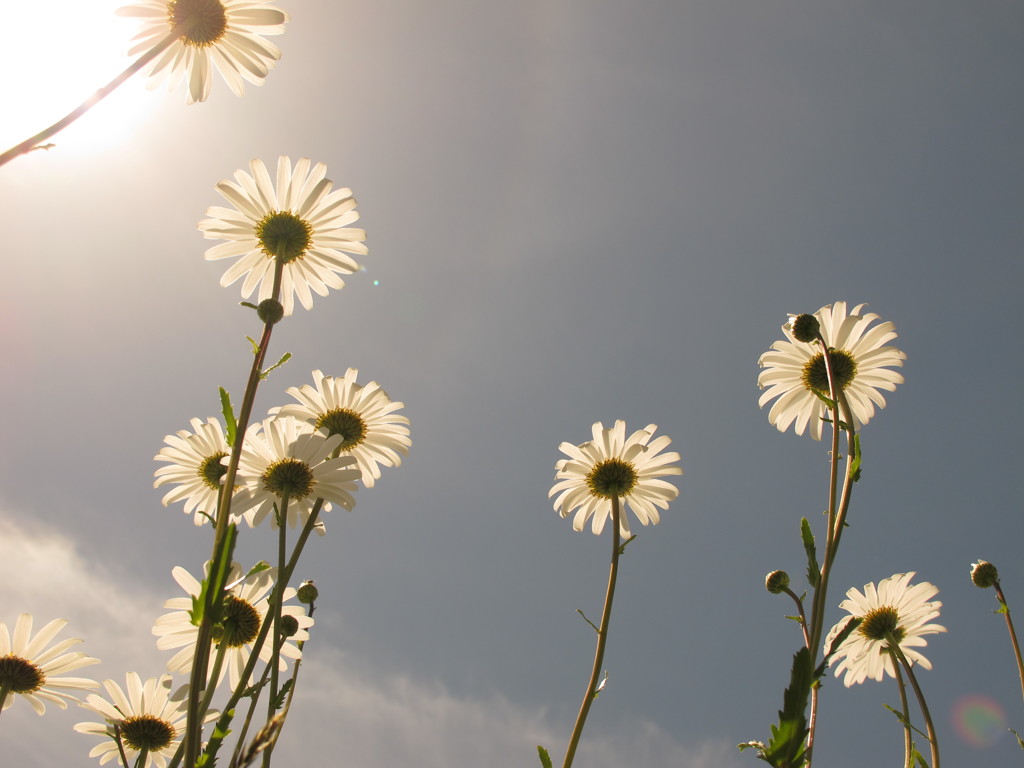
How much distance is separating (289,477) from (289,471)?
3 centimetres

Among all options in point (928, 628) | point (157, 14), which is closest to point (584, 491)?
point (928, 628)

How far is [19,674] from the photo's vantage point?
4.24m

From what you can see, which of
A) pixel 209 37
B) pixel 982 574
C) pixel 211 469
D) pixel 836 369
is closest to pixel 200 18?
pixel 209 37

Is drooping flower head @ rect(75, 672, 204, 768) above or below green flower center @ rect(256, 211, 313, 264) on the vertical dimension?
below

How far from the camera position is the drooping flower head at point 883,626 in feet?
17.7

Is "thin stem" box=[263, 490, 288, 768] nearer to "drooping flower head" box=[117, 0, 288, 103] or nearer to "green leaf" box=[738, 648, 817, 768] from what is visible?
"green leaf" box=[738, 648, 817, 768]

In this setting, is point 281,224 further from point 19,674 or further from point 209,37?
point 19,674

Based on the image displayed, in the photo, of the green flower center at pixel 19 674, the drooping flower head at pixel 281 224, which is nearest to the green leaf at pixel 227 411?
the drooping flower head at pixel 281 224

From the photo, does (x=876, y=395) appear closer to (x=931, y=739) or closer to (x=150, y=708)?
(x=931, y=739)

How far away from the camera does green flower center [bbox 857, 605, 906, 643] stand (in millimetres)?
5383

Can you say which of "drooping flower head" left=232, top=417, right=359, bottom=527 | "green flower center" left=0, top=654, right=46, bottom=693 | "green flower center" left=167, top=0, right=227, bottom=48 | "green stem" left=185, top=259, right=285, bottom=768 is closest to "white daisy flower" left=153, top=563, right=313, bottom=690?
"drooping flower head" left=232, top=417, right=359, bottom=527

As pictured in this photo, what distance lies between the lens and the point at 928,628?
550cm

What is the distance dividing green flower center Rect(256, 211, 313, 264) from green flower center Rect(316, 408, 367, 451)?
1037 mm

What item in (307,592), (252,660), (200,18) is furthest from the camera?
(307,592)
